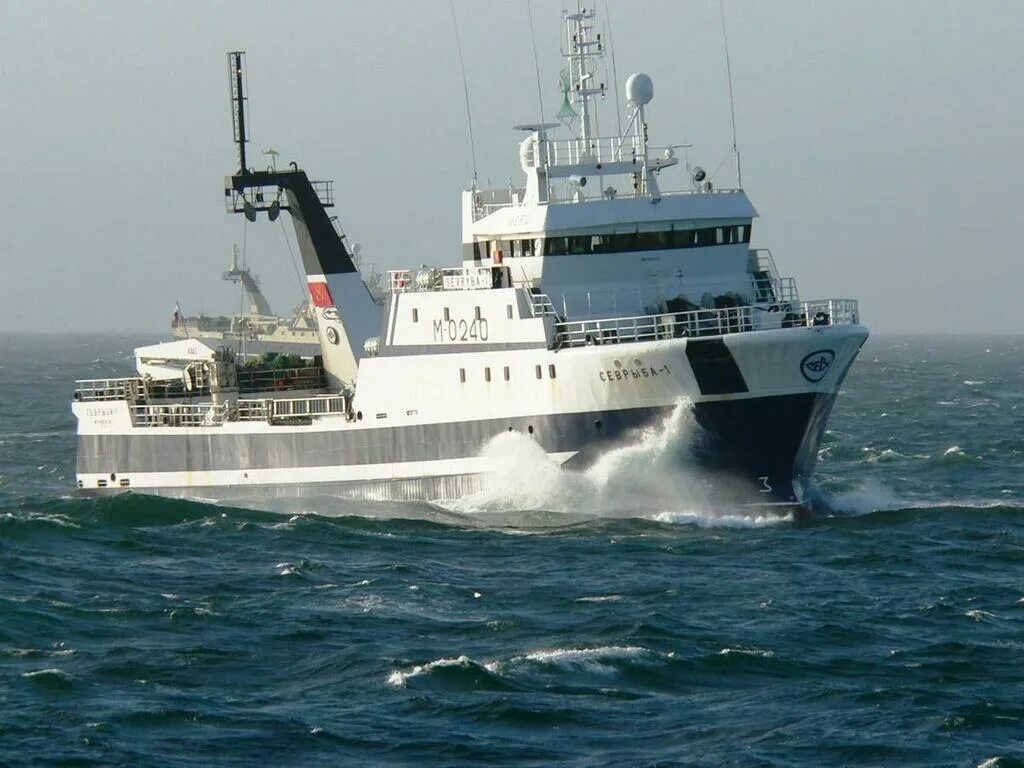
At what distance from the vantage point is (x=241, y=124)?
156 ft

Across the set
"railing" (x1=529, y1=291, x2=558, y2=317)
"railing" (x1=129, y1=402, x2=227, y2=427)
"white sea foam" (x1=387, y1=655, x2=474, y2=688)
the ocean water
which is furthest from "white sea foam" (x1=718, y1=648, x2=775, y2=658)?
"railing" (x1=129, y1=402, x2=227, y2=427)

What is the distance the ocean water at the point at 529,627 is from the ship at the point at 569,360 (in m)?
0.74

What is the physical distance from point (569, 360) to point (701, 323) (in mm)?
3107

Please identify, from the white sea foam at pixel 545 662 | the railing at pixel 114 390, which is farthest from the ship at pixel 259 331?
the white sea foam at pixel 545 662

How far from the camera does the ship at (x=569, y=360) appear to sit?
113 ft

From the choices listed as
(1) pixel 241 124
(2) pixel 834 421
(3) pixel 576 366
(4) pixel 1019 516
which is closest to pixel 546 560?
(3) pixel 576 366

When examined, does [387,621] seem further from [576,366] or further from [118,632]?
[576,366]

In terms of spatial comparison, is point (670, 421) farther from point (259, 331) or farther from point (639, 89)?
point (259, 331)

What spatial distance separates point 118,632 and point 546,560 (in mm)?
8436

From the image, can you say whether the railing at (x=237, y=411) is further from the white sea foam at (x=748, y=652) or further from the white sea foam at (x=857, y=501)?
the white sea foam at (x=748, y=652)

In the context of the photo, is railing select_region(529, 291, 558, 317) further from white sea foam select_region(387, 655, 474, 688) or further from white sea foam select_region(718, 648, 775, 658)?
white sea foam select_region(387, 655, 474, 688)

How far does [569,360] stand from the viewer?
1379 inches

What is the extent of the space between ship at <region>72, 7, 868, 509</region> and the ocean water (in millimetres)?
736

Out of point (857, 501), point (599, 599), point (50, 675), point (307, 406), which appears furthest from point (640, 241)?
point (50, 675)
